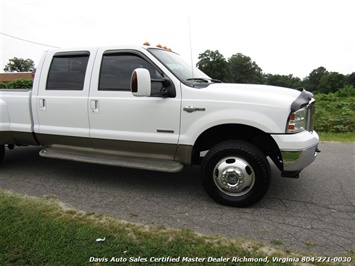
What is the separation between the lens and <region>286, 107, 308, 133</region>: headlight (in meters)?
2.93

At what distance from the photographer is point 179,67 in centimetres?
371

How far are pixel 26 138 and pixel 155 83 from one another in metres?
2.30

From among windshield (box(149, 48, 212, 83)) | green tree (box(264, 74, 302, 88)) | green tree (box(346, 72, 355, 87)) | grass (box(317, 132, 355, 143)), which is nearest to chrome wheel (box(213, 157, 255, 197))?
windshield (box(149, 48, 212, 83))

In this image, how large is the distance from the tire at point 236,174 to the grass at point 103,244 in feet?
2.45

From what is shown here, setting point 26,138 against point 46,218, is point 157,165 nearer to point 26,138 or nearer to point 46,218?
point 46,218

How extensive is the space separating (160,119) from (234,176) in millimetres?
1095

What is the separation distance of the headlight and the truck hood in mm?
120

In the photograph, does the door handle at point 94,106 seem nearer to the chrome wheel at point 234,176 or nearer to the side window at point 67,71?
the side window at point 67,71

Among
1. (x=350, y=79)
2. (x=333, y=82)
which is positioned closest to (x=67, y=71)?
(x=333, y=82)

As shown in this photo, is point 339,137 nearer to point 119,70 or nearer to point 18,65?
point 119,70

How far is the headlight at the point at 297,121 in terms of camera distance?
293 centimetres

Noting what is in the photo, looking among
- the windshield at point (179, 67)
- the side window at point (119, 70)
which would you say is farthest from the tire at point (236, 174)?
the side window at point (119, 70)

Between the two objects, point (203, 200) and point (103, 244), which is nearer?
point (103, 244)

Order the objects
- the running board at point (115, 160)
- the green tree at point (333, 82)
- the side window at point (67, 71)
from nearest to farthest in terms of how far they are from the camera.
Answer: the running board at point (115, 160), the side window at point (67, 71), the green tree at point (333, 82)
